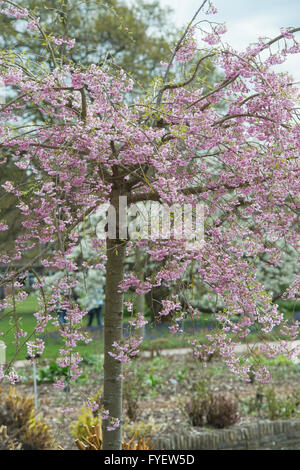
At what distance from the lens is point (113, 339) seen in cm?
370

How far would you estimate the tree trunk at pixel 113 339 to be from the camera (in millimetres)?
3703

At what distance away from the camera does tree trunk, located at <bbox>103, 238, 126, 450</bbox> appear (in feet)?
12.1

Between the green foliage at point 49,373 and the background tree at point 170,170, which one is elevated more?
the background tree at point 170,170

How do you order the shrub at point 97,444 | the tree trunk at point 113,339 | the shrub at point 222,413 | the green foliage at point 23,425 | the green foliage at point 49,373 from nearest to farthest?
1. the tree trunk at point 113,339
2. the shrub at point 97,444
3. the green foliage at point 23,425
4. the shrub at point 222,413
5. the green foliage at point 49,373

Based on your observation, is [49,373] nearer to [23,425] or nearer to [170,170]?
[23,425]

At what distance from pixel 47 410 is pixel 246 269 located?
4732 mm

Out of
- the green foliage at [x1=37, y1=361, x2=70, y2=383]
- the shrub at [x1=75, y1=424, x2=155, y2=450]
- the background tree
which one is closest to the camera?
the background tree

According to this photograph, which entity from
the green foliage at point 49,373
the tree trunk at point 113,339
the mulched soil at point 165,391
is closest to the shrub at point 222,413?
the mulched soil at point 165,391

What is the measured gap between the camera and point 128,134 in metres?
2.96

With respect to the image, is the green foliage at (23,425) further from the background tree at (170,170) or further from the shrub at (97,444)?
the background tree at (170,170)

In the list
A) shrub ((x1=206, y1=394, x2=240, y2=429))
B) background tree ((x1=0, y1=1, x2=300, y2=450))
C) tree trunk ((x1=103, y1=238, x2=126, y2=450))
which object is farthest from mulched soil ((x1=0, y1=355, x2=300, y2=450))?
background tree ((x1=0, y1=1, x2=300, y2=450))

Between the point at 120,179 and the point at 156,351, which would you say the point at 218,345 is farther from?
the point at 156,351

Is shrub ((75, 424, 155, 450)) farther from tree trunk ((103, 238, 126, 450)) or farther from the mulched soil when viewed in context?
the mulched soil

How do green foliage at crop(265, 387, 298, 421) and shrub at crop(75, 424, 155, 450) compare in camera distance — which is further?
green foliage at crop(265, 387, 298, 421)
